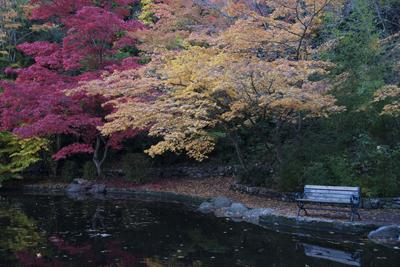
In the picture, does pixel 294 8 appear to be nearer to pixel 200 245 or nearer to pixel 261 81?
pixel 261 81

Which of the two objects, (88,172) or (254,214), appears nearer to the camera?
(254,214)

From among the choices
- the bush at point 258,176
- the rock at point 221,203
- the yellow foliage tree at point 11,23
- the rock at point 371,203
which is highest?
the yellow foliage tree at point 11,23

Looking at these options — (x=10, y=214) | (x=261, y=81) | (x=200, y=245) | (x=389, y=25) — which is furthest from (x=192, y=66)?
(x=389, y=25)

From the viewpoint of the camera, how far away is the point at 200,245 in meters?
7.68

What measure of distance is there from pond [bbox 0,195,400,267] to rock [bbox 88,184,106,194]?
3.53m

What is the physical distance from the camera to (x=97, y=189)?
581 inches

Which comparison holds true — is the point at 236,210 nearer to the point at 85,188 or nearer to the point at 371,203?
the point at 371,203

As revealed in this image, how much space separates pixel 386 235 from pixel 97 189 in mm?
9555

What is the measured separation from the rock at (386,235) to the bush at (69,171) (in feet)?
37.4

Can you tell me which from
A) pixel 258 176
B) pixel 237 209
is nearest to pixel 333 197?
pixel 237 209

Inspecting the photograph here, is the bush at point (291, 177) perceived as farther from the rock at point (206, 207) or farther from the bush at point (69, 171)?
the bush at point (69, 171)

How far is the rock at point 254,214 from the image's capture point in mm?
9684

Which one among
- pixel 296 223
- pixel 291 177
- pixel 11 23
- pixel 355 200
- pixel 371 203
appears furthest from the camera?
pixel 11 23

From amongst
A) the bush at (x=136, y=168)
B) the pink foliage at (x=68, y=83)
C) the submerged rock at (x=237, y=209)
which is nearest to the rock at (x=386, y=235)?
the submerged rock at (x=237, y=209)
